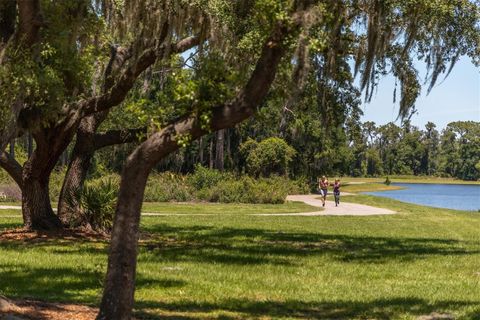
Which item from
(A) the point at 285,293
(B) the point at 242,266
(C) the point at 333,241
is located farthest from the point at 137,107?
(C) the point at 333,241

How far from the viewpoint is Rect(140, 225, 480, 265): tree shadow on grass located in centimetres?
1460

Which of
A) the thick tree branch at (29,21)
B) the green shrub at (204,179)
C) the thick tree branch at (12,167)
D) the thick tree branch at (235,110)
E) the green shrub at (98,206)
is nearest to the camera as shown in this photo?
the thick tree branch at (235,110)

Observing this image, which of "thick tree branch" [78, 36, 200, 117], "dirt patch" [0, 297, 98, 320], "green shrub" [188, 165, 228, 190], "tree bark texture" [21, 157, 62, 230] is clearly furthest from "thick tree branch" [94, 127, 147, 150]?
"green shrub" [188, 165, 228, 190]

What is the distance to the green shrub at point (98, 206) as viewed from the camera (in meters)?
17.8

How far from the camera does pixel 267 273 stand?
40.1 feet

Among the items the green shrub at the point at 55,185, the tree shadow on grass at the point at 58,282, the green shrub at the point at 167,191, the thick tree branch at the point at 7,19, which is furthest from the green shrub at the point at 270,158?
the tree shadow on grass at the point at 58,282

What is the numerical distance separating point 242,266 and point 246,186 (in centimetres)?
2804

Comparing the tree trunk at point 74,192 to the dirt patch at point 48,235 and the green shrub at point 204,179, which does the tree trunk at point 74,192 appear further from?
the green shrub at point 204,179

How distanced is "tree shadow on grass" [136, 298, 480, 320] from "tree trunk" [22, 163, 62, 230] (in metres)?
9.03

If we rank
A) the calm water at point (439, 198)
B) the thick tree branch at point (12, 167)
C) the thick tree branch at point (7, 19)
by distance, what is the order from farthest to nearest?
the calm water at point (439, 198) < the thick tree branch at point (12, 167) < the thick tree branch at point (7, 19)

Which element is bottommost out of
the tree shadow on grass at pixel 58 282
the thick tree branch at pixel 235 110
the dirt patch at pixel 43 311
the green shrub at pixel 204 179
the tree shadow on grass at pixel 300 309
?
the tree shadow on grass at pixel 300 309

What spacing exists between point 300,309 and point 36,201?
10.0 m

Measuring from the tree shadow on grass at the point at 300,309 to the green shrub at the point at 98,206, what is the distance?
29.2 feet

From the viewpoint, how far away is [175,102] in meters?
7.17
